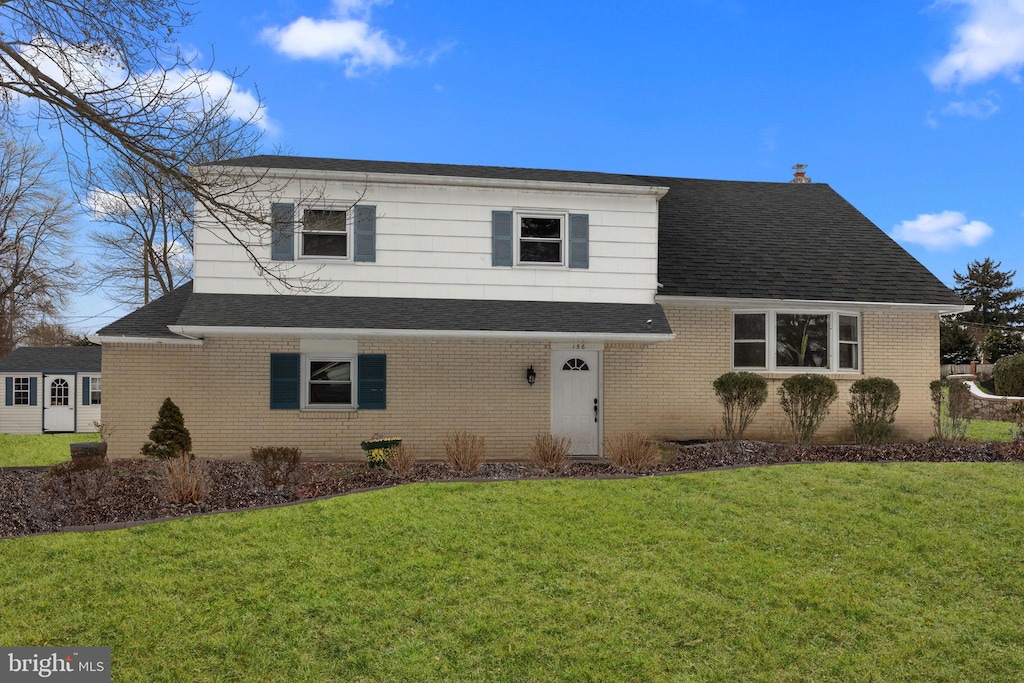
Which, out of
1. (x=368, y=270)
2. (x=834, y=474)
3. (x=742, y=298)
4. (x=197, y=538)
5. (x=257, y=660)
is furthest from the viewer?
(x=742, y=298)

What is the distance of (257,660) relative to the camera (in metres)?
5.80

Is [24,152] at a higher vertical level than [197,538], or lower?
higher

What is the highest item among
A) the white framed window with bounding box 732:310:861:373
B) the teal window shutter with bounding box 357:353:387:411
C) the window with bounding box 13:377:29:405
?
the white framed window with bounding box 732:310:861:373

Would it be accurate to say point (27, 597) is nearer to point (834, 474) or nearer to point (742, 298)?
point (834, 474)

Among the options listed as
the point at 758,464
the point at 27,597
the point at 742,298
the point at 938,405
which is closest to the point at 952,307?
the point at 938,405

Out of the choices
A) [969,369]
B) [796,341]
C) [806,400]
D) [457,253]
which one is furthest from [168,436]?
[969,369]

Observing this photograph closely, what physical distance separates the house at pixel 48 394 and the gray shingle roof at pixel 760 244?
16181 millimetres

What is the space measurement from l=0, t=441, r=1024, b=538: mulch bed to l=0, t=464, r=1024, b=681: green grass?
0.72 metres

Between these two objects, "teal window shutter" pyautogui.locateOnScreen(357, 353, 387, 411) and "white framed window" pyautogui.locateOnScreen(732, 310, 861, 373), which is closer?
"teal window shutter" pyautogui.locateOnScreen(357, 353, 387, 411)

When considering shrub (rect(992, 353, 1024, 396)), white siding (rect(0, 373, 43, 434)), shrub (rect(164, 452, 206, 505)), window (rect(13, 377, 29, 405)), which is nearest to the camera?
shrub (rect(164, 452, 206, 505))

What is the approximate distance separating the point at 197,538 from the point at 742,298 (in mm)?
11664

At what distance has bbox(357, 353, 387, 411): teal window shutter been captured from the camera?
14.5 m

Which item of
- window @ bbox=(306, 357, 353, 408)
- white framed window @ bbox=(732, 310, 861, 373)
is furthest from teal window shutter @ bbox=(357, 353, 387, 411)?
white framed window @ bbox=(732, 310, 861, 373)

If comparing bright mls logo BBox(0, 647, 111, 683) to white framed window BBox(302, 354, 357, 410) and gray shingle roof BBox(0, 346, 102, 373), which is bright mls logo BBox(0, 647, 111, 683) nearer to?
white framed window BBox(302, 354, 357, 410)
